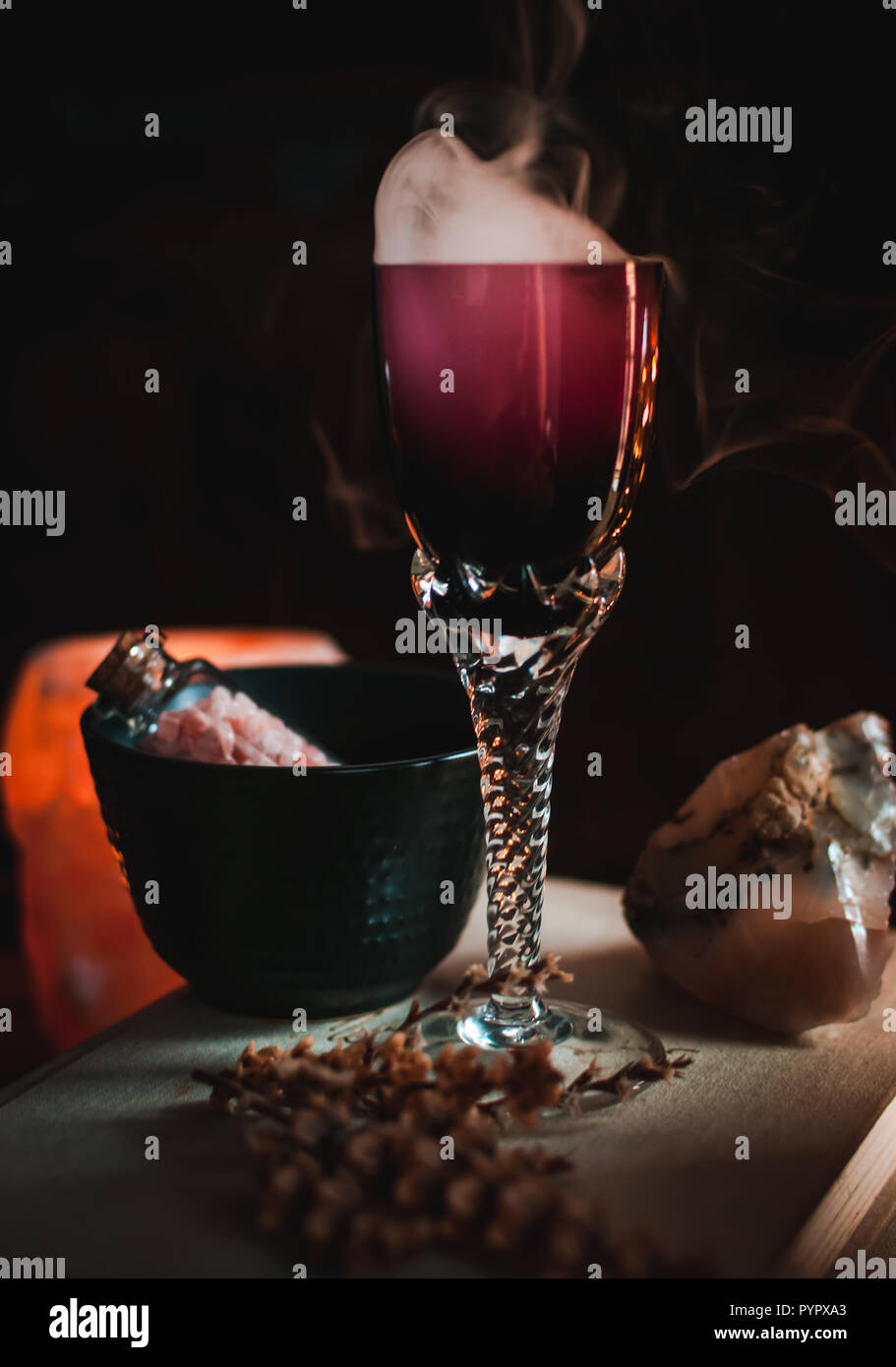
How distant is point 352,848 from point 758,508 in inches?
50.2

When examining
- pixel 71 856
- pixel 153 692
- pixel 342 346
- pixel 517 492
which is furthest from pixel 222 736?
pixel 342 346

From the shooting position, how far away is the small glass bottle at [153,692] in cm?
65

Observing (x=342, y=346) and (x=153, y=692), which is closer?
(x=153, y=692)

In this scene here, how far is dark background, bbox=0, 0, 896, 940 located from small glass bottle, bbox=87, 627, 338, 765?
867 millimetres

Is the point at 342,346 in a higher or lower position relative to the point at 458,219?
higher

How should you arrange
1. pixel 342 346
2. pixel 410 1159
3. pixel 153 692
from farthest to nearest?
pixel 342 346 < pixel 153 692 < pixel 410 1159

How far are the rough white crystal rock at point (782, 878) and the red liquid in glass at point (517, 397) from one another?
17 cm

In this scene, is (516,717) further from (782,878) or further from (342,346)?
(342,346)

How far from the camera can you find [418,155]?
22.6 inches

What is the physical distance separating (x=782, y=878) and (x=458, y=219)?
33cm

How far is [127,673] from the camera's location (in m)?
0.67

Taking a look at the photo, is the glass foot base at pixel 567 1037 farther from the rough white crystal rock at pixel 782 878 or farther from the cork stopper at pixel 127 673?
the cork stopper at pixel 127 673

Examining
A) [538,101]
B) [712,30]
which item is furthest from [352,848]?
[712,30]

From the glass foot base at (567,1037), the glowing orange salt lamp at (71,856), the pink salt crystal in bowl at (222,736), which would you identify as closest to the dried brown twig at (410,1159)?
the glass foot base at (567,1037)
